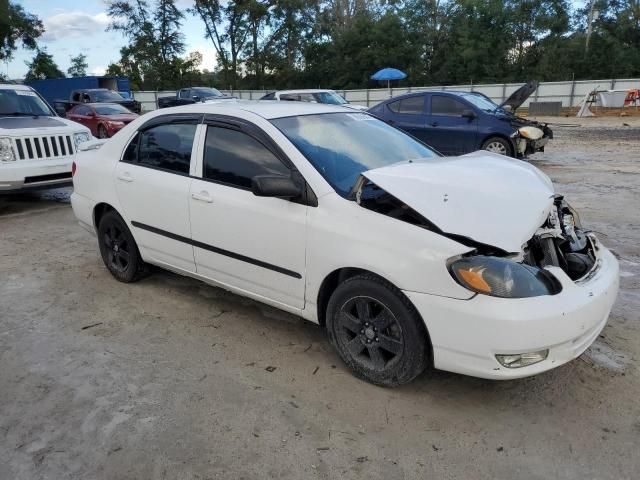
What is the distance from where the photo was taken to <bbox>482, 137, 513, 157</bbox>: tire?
34.5 feet

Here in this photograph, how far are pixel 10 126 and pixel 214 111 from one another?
210 inches

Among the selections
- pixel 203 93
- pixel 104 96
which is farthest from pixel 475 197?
pixel 203 93

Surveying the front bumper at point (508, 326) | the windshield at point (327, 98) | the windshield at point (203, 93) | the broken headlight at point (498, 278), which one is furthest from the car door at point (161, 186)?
the windshield at point (203, 93)

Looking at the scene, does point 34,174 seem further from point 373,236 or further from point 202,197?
point 373,236

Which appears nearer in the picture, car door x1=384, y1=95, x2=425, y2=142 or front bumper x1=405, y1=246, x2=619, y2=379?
front bumper x1=405, y1=246, x2=619, y2=379

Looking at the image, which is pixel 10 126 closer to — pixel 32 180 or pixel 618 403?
pixel 32 180

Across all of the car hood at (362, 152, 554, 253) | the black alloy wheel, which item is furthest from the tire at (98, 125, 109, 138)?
the black alloy wheel

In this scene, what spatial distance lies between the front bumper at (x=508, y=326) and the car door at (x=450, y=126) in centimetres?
837

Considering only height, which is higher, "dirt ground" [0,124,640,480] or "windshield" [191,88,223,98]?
"windshield" [191,88,223,98]

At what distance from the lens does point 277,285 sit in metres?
3.44

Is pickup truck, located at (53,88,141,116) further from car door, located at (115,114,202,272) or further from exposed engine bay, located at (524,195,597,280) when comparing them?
exposed engine bay, located at (524,195,597,280)

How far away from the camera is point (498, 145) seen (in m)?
10.6

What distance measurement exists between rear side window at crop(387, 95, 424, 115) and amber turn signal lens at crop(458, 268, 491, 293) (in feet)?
30.3

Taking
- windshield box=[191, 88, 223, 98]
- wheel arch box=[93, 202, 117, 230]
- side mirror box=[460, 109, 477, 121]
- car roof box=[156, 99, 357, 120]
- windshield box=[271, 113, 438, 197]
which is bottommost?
wheel arch box=[93, 202, 117, 230]
